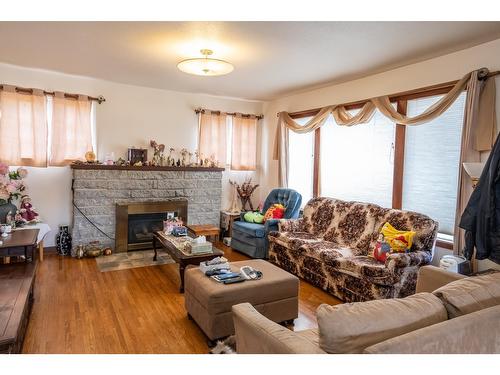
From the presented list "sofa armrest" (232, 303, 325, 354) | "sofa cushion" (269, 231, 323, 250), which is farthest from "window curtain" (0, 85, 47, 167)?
"sofa armrest" (232, 303, 325, 354)

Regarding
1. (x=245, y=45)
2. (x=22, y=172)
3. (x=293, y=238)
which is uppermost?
(x=245, y=45)

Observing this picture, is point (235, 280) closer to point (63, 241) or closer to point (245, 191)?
point (63, 241)

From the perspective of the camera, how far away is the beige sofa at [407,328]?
124cm

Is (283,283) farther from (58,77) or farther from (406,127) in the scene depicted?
(58,77)

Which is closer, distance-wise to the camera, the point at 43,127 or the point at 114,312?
the point at 114,312

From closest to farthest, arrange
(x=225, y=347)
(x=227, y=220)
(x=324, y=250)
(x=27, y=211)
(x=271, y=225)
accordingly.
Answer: (x=225, y=347) → (x=324, y=250) → (x=27, y=211) → (x=271, y=225) → (x=227, y=220)

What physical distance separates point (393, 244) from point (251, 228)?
201cm

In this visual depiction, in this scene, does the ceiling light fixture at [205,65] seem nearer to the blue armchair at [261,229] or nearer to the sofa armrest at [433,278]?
the blue armchair at [261,229]

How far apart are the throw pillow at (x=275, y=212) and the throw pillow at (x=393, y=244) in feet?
5.72

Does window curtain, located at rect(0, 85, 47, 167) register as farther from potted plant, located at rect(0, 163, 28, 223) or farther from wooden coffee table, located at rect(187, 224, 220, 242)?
wooden coffee table, located at rect(187, 224, 220, 242)

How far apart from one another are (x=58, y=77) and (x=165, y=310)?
3.54 m

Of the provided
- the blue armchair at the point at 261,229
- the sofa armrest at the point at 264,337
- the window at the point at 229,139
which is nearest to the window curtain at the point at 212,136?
the window at the point at 229,139

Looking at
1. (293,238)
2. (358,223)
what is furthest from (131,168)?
(358,223)

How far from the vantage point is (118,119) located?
198 inches
